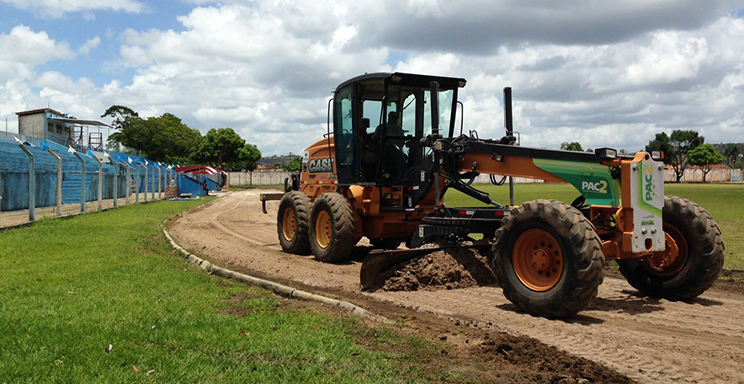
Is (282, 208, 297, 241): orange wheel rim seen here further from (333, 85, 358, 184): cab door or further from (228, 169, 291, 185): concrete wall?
(228, 169, 291, 185): concrete wall

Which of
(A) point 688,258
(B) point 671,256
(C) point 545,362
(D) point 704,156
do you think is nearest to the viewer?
(C) point 545,362

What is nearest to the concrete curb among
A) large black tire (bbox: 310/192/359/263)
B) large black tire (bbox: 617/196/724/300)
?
large black tire (bbox: 310/192/359/263)

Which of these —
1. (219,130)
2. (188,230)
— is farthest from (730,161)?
(188,230)

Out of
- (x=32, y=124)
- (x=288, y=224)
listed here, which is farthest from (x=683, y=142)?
(x=288, y=224)

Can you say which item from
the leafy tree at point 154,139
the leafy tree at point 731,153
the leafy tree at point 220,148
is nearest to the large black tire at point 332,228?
the leafy tree at point 220,148

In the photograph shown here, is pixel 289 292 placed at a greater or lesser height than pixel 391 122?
lesser

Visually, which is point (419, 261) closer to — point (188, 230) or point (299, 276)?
point (299, 276)

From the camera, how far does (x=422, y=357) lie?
→ 17.2 ft

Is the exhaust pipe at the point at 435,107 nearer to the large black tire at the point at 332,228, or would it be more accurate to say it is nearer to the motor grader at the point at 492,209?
the motor grader at the point at 492,209

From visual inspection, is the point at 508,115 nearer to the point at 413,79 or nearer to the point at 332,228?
the point at 413,79

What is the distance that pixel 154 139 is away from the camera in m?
83.2

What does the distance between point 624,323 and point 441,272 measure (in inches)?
105

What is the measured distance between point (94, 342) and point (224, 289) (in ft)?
9.40

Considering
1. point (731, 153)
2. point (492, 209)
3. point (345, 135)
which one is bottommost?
point (492, 209)
